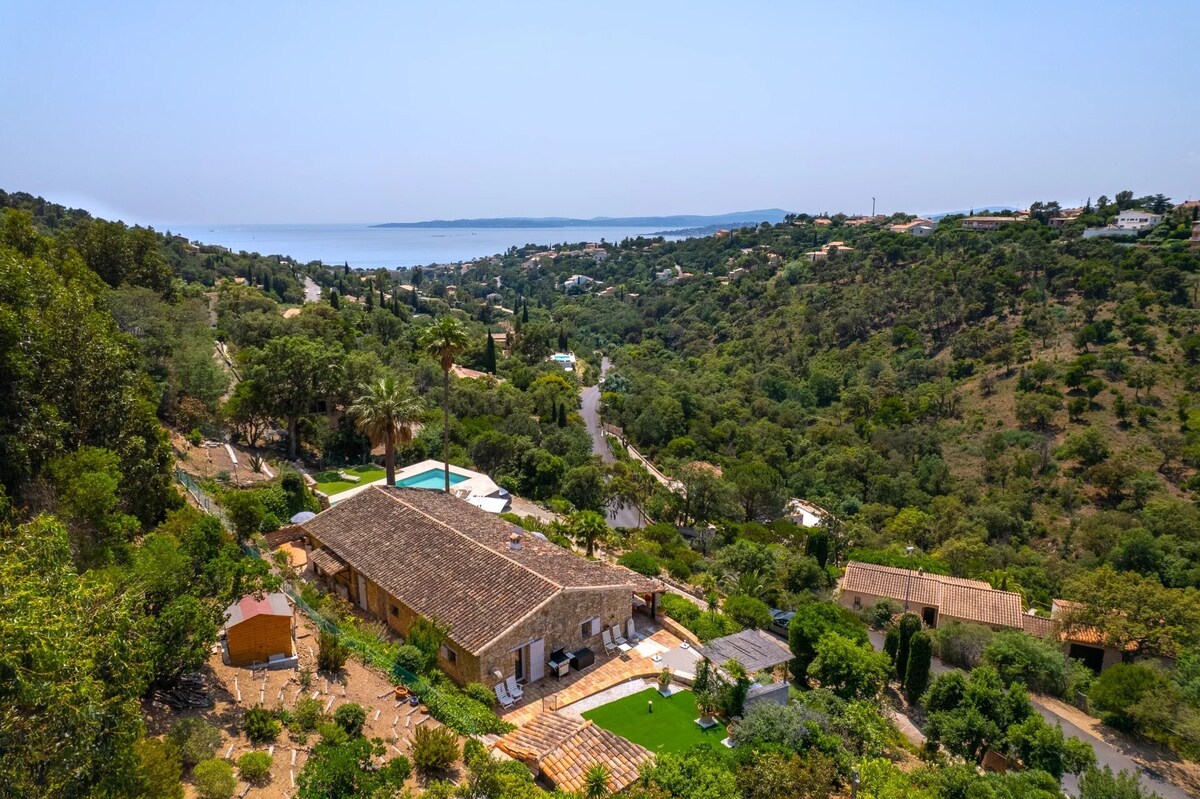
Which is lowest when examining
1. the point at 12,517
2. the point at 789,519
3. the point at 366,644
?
the point at 789,519

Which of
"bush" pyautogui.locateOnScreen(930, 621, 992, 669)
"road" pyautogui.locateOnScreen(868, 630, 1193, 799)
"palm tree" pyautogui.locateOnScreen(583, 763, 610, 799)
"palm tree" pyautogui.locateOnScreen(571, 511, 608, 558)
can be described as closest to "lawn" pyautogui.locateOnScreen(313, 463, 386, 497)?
"palm tree" pyautogui.locateOnScreen(571, 511, 608, 558)

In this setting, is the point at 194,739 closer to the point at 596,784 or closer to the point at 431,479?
the point at 596,784

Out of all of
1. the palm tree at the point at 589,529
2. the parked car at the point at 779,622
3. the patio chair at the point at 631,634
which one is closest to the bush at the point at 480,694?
the patio chair at the point at 631,634

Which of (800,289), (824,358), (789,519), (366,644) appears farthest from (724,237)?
(366,644)

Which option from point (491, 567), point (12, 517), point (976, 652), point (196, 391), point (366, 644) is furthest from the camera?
point (196, 391)

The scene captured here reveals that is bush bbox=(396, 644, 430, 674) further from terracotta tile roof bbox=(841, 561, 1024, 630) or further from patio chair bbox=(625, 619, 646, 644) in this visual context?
terracotta tile roof bbox=(841, 561, 1024, 630)

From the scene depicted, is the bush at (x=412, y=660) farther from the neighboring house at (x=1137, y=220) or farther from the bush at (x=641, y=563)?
the neighboring house at (x=1137, y=220)

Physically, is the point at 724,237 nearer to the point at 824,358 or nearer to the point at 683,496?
the point at 824,358
